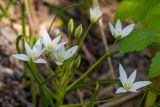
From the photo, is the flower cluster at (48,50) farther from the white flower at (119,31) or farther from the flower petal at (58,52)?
the white flower at (119,31)

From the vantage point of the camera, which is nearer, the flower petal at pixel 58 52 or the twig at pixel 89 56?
the flower petal at pixel 58 52

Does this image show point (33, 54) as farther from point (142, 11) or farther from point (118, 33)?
point (142, 11)

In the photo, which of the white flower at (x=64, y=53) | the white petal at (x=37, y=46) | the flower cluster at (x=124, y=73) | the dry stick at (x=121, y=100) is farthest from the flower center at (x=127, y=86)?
the dry stick at (x=121, y=100)

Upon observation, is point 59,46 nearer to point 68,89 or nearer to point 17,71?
point 68,89

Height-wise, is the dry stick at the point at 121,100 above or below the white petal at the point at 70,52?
below

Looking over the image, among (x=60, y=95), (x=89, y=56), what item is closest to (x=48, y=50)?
(x=60, y=95)

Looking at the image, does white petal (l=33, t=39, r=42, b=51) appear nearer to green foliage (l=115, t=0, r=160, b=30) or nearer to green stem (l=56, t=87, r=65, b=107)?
green stem (l=56, t=87, r=65, b=107)

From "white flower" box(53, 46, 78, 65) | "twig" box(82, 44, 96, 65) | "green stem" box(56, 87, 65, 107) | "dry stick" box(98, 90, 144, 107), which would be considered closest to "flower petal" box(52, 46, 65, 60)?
"white flower" box(53, 46, 78, 65)
